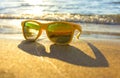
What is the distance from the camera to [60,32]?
333cm

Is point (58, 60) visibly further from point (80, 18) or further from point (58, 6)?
point (58, 6)

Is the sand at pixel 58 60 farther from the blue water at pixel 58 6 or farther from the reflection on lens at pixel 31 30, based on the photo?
the blue water at pixel 58 6

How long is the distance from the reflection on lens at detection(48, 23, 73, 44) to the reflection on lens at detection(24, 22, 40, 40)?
171 mm

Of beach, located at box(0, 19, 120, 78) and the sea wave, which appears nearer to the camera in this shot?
beach, located at box(0, 19, 120, 78)

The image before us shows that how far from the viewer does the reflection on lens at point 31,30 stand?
3.46m

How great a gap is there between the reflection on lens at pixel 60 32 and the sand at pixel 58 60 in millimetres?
72

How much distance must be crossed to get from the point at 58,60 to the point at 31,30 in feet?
2.48

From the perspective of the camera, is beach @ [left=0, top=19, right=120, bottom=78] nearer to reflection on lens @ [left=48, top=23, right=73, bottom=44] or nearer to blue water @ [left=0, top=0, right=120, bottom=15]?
reflection on lens @ [left=48, top=23, right=73, bottom=44]

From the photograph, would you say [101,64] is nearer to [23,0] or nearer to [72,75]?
[72,75]

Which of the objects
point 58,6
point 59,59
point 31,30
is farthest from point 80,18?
point 59,59

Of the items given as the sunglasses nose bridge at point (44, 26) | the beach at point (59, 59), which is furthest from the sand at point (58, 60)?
the sunglasses nose bridge at point (44, 26)

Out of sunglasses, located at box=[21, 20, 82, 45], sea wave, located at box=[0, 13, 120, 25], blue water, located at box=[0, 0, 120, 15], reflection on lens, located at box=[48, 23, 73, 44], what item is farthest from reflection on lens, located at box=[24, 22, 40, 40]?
blue water, located at box=[0, 0, 120, 15]

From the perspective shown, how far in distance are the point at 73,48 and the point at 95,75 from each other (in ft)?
2.79

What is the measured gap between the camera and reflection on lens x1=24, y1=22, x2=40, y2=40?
346cm
